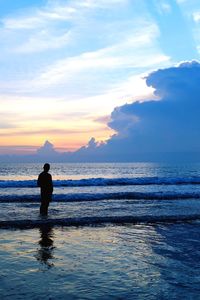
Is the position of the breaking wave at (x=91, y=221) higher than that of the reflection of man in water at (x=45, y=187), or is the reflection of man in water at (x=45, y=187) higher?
the reflection of man in water at (x=45, y=187)

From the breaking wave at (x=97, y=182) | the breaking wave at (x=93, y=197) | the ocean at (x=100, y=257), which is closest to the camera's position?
the ocean at (x=100, y=257)

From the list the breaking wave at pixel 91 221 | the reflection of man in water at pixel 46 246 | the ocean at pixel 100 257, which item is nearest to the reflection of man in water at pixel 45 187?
the ocean at pixel 100 257

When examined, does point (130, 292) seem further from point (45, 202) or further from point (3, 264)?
point (45, 202)

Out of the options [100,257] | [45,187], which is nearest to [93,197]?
[45,187]

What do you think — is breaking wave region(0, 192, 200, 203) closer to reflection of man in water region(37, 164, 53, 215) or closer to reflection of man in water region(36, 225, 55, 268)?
reflection of man in water region(37, 164, 53, 215)

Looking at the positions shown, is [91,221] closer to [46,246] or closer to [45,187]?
[45,187]

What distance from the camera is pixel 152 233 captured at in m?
11.0

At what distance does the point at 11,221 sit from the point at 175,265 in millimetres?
7103

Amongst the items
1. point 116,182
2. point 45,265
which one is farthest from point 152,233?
point 116,182

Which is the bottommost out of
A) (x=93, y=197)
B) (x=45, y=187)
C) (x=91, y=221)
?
(x=93, y=197)

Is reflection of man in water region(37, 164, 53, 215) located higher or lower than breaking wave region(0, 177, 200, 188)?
higher

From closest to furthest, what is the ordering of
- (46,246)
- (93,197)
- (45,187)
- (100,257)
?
1. (100,257)
2. (46,246)
3. (45,187)
4. (93,197)

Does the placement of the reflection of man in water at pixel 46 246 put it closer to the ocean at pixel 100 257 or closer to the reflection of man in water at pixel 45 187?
the ocean at pixel 100 257

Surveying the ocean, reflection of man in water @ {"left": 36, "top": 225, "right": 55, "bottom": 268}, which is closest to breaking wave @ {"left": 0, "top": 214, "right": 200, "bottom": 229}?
the ocean
